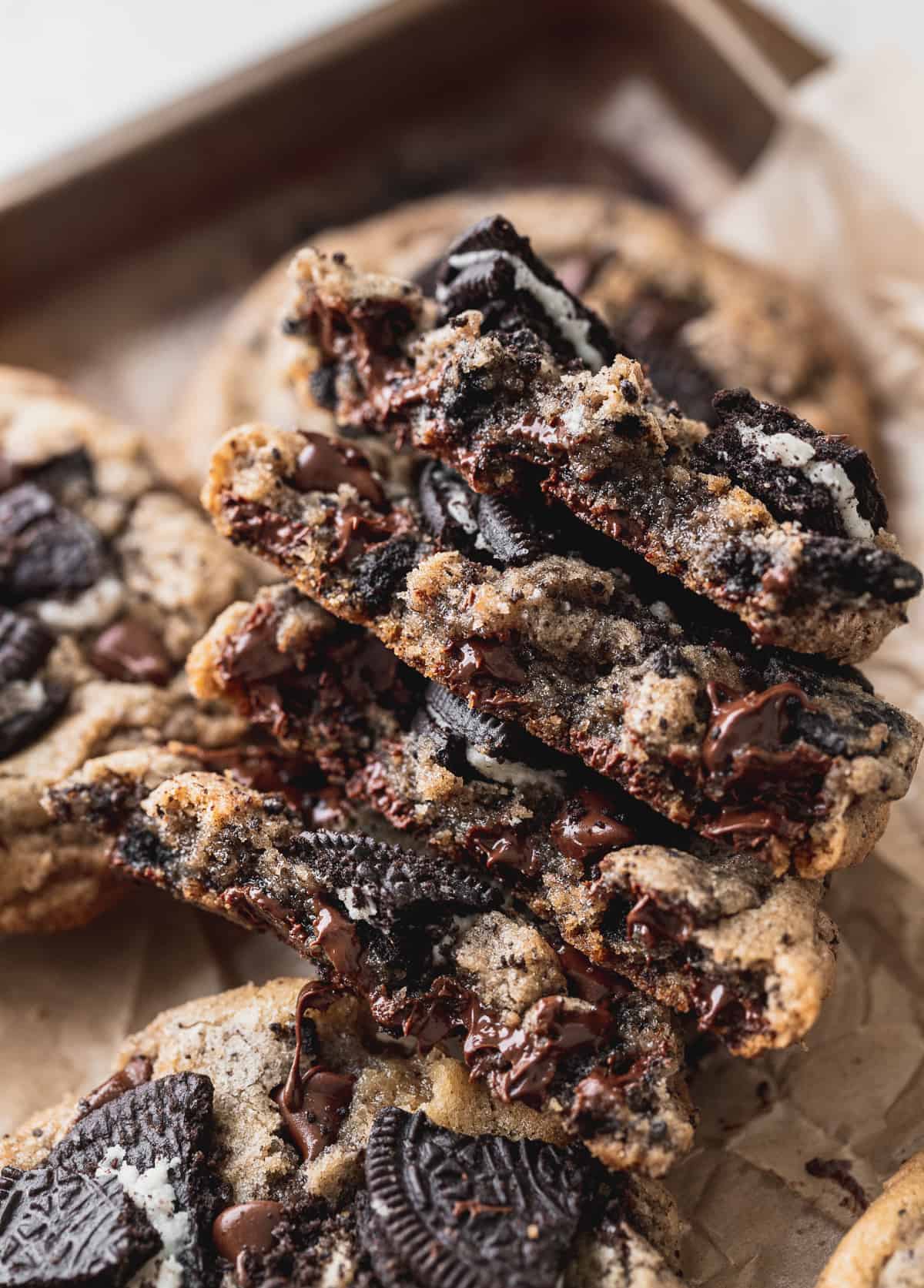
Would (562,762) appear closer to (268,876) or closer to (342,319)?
(268,876)

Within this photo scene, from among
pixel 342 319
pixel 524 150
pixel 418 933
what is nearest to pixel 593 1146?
pixel 418 933

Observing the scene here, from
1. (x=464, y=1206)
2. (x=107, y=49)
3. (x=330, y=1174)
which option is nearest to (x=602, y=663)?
(x=464, y=1206)

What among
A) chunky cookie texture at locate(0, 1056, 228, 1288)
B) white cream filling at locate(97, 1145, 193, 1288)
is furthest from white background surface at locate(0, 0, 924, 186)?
white cream filling at locate(97, 1145, 193, 1288)

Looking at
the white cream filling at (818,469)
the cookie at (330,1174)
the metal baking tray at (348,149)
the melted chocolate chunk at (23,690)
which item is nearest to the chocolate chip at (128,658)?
the melted chocolate chunk at (23,690)

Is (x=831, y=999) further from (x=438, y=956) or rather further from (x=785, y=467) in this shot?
(x=785, y=467)

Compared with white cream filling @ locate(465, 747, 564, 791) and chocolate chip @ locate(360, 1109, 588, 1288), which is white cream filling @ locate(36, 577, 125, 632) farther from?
chocolate chip @ locate(360, 1109, 588, 1288)

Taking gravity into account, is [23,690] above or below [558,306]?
below

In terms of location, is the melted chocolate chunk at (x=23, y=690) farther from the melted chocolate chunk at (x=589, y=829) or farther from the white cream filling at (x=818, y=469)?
the white cream filling at (x=818, y=469)
